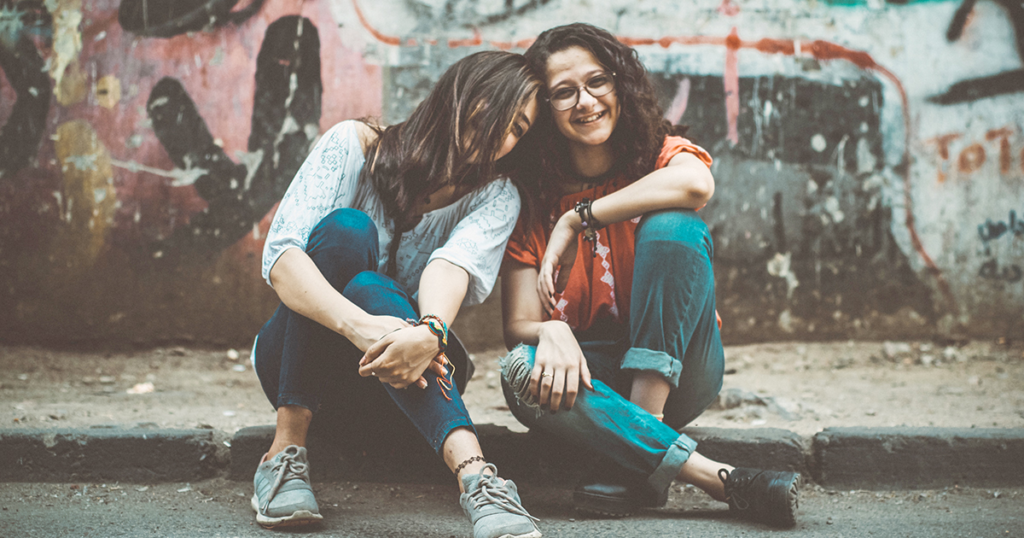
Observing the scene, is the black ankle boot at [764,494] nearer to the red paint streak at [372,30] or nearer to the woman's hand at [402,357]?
the woman's hand at [402,357]

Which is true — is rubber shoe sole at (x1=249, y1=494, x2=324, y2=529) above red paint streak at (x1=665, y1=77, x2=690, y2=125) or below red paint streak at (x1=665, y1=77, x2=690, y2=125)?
below

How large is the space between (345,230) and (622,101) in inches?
34.2

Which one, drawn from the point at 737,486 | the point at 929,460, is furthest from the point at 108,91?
the point at 929,460

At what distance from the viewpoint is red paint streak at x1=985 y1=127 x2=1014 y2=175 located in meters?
3.59

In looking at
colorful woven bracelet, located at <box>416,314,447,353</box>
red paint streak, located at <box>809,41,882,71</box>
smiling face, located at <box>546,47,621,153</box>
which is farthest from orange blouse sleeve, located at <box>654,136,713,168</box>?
red paint streak, located at <box>809,41,882,71</box>

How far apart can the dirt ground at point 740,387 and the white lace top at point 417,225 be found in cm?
71

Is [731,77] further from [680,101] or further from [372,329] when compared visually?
[372,329]

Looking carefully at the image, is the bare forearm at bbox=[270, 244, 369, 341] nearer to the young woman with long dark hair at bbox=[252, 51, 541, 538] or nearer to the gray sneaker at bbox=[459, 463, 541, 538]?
the young woman with long dark hair at bbox=[252, 51, 541, 538]

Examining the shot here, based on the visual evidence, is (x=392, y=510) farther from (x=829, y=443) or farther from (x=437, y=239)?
(x=829, y=443)

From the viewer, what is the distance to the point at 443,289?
5.90 feet

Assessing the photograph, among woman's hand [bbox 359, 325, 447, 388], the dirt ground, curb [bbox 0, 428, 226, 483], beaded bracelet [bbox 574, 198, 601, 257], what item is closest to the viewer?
woman's hand [bbox 359, 325, 447, 388]

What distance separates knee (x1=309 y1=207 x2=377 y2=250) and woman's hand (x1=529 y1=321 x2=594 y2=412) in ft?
1.72

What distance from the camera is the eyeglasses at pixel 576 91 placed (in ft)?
6.53

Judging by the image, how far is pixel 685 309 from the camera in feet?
5.74
